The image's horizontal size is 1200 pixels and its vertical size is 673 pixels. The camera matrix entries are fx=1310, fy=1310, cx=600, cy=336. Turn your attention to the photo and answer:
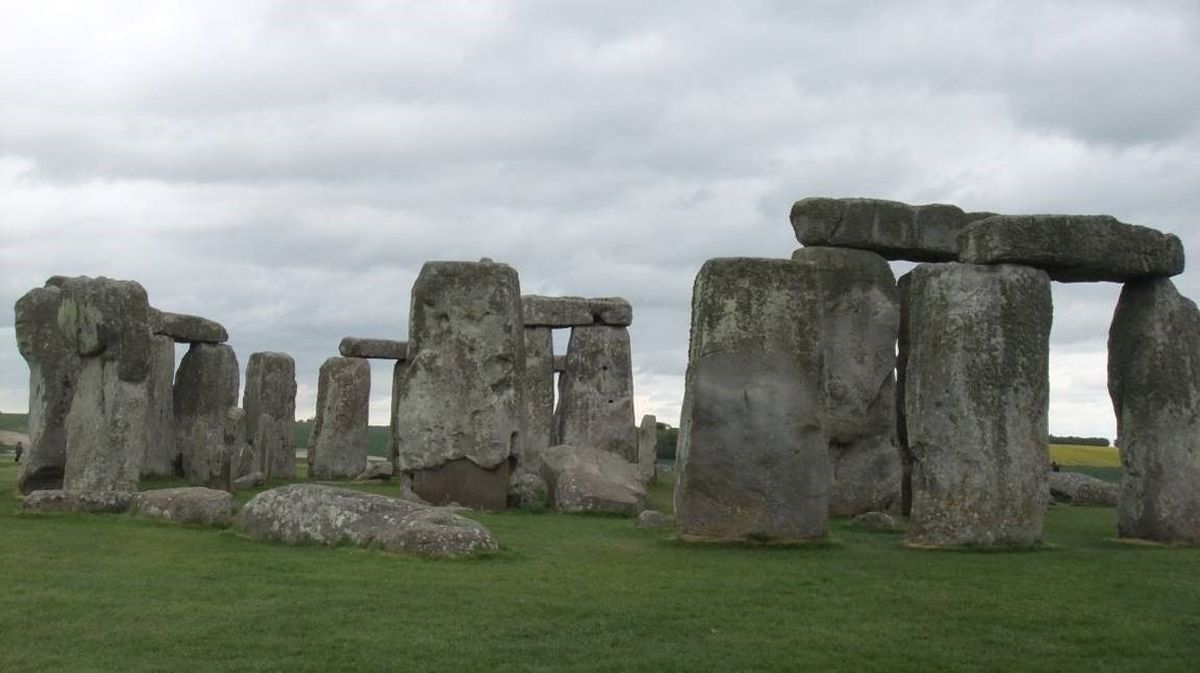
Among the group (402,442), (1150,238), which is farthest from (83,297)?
(1150,238)

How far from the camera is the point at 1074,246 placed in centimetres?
1339

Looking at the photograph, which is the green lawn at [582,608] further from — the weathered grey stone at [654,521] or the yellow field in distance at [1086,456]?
the yellow field in distance at [1086,456]

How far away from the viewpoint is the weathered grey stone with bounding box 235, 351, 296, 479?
25766 millimetres

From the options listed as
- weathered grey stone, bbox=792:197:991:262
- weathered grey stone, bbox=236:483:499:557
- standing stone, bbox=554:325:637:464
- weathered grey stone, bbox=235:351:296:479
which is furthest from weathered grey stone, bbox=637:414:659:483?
weathered grey stone, bbox=236:483:499:557

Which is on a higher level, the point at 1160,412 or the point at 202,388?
the point at 202,388

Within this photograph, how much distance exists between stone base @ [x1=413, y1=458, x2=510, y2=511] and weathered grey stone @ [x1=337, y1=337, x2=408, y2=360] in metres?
11.2

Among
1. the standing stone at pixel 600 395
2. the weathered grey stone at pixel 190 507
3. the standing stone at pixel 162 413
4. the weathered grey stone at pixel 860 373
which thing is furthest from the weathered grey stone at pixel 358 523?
the standing stone at pixel 600 395

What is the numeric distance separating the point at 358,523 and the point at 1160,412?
8672mm

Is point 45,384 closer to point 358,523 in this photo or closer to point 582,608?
point 358,523

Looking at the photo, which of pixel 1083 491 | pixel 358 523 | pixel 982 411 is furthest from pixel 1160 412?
pixel 358 523

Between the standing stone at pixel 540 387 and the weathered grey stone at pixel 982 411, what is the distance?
13.7 m

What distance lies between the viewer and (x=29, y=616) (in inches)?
347

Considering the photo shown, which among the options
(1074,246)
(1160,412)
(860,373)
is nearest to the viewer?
(1074,246)

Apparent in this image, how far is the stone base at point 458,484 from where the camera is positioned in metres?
→ 17.8
